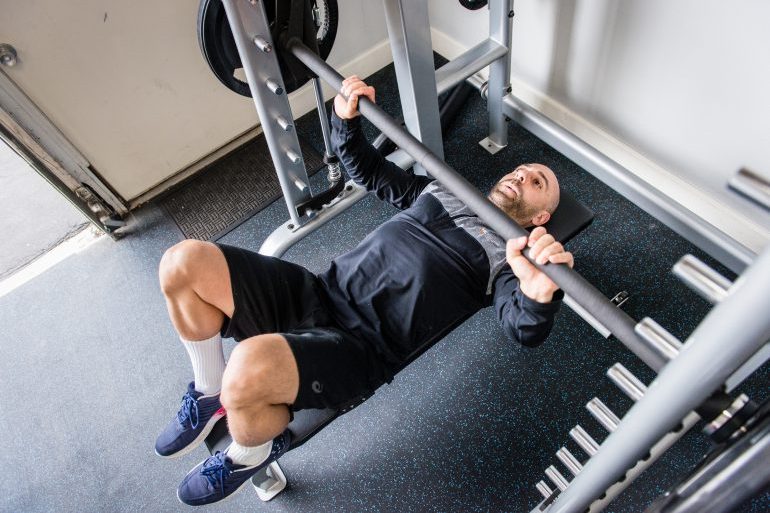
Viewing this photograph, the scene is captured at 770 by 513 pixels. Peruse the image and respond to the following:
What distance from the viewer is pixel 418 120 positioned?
172 centimetres

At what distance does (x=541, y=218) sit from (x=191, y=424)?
1100 mm

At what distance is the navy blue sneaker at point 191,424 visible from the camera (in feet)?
4.33

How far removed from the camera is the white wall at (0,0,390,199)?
68.7 inches

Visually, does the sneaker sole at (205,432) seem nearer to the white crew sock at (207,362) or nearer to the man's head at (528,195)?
the white crew sock at (207,362)

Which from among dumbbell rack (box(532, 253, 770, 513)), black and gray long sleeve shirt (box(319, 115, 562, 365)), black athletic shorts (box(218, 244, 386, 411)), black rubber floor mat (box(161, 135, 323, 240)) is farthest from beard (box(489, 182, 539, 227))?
black rubber floor mat (box(161, 135, 323, 240))

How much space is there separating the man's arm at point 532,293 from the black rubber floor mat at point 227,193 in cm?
133

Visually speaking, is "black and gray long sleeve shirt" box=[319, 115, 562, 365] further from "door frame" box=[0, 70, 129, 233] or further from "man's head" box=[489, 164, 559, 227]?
"door frame" box=[0, 70, 129, 233]

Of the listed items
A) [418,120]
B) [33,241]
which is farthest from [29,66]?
[418,120]

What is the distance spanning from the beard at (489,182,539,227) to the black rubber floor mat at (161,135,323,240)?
1044 millimetres

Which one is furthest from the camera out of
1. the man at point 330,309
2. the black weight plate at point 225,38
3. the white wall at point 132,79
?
the white wall at point 132,79

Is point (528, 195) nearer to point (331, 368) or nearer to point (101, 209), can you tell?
point (331, 368)

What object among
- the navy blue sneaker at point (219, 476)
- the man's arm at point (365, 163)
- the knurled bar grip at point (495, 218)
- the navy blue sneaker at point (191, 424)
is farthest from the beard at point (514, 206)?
the navy blue sneaker at point (191, 424)

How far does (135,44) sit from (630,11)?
68.1 inches

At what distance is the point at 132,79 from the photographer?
1.97 m
